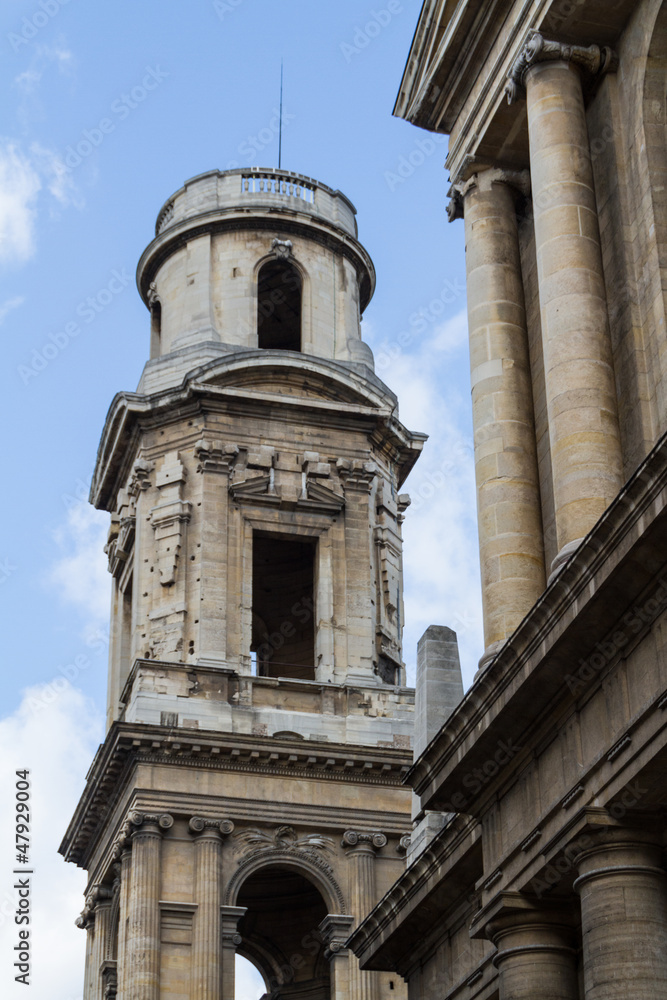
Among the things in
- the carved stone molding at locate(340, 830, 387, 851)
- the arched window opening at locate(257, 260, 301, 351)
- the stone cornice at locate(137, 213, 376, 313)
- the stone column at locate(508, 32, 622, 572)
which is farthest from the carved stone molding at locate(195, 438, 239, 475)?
the stone column at locate(508, 32, 622, 572)

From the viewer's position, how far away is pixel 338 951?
40.4m

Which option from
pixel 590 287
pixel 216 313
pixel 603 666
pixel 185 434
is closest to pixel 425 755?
pixel 603 666

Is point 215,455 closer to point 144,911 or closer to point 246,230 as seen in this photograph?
Answer: point 246,230

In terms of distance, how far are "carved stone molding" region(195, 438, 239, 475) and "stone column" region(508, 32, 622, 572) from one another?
22.1 m

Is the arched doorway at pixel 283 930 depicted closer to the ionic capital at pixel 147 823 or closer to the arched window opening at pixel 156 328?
the ionic capital at pixel 147 823

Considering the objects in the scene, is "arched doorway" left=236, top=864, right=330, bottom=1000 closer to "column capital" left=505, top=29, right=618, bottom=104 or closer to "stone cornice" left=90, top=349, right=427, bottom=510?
"stone cornice" left=90, top=349, right=427, bottom=510

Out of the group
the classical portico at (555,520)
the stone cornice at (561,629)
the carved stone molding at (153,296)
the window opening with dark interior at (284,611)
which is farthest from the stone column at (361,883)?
the stone cornice at (561,629)

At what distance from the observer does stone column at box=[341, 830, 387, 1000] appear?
40.1 m

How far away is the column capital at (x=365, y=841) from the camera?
41.7m

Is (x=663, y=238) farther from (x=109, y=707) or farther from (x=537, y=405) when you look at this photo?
(x=109, y=707)

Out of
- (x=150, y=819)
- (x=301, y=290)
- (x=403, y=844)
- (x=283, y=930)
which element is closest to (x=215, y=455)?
(x=301, y=290)

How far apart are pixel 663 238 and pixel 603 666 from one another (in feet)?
18.7

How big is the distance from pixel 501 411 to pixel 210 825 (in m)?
19.1

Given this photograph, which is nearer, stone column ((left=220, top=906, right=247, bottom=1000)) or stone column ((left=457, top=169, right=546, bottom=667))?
stone column ((left=457, top=169, right=546, bottom=667))
